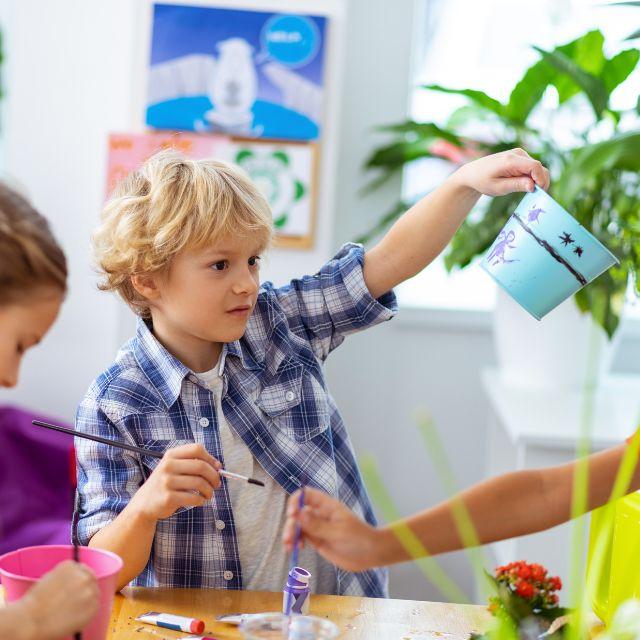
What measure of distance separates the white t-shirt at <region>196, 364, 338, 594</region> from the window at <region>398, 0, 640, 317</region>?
1.60m

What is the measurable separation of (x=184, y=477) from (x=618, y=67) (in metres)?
1.48

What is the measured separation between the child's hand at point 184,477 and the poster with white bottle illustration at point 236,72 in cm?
157

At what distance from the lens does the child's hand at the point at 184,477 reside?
3.43 ft

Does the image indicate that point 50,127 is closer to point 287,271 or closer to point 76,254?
point 76,254

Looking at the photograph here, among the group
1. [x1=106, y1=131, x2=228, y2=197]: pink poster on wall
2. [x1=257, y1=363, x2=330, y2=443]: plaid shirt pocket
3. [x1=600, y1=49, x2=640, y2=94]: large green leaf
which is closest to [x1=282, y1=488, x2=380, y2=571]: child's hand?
[x1=257, y1=363, x2=330, y2=443]: plaid shirt pocket

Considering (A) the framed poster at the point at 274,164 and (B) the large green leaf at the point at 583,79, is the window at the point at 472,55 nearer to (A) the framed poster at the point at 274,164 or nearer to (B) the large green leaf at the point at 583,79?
(A) the framed poster at the point at 274,164

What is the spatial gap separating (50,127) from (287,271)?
0.86 metres

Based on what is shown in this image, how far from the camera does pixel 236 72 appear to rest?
98.4 inches

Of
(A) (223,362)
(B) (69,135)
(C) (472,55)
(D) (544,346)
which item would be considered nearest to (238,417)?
(A) (223,362)

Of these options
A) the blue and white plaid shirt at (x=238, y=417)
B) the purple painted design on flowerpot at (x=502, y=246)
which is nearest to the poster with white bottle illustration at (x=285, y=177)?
the blue and white plaid shirt at (x=238, y=417)

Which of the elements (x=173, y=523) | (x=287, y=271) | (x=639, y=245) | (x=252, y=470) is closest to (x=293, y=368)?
(x=252, y=470)

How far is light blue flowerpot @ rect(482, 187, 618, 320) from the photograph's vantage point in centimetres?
106

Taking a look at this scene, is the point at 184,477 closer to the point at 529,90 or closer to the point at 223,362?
the point at 223,362

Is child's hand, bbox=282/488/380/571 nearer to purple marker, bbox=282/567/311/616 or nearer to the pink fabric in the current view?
purple marker, bbox=282/567/311/616
